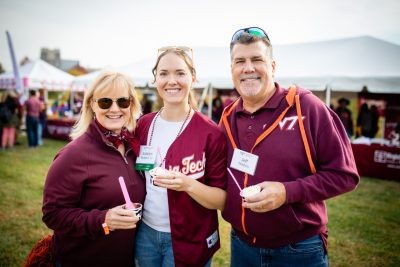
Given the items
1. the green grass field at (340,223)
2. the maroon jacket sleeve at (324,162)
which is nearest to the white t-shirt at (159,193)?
the maroon jacket sleeve at (324,162)

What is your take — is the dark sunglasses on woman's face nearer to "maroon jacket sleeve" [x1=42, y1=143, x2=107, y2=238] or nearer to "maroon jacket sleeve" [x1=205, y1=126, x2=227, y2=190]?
"maroon jacket sleeve" [x1=42, y1=143, x2=107, y2=238]

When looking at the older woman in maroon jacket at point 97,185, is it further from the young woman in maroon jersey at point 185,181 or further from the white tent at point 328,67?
the white tent at point 328,67

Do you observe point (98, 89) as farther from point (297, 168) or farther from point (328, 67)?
point (328, 67)

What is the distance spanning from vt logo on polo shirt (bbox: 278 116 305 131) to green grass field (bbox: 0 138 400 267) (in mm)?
2600

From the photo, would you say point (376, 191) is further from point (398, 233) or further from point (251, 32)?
point (251, 32)

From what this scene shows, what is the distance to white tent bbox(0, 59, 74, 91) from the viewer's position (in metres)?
16.0

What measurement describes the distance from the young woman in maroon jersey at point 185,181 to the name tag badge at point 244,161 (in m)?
0.14

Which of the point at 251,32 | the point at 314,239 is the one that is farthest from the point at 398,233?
the point at 251,32

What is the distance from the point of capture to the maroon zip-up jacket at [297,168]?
1.60 metres

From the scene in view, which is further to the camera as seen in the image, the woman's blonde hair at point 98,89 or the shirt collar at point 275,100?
the woman's blonde hair at point 98,89

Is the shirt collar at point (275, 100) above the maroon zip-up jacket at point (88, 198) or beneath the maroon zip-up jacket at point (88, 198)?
above

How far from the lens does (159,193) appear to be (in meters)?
1.93

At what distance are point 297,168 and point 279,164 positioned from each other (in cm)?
11

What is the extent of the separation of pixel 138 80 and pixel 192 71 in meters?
10.4
